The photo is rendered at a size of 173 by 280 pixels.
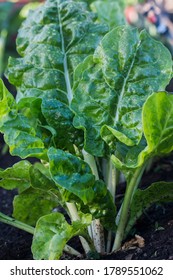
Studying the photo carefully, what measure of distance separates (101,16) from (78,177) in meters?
0.92

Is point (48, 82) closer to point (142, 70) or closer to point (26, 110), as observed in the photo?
point (26, 110)

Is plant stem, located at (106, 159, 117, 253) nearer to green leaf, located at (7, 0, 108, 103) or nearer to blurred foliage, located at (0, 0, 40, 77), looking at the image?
green leaf, located at (7, 0, 108, 103)

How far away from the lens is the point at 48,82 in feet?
5.80

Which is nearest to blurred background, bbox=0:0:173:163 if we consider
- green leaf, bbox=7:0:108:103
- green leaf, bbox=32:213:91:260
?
green leaf, bbox=7:0:108:103

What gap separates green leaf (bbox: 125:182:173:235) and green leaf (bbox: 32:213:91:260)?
197 millimetres

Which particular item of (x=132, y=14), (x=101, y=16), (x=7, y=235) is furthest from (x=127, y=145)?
(x=132, y=14)

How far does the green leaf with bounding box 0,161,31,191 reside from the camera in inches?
63.1

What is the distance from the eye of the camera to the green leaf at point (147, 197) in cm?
161

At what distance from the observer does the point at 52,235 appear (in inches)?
58.7

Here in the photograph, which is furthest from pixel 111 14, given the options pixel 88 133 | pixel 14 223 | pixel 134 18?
pixel 134 18

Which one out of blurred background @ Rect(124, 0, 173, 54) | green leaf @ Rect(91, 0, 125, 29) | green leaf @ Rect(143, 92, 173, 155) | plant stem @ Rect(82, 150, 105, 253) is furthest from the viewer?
blurred background @ Rect(124, 0, 173, 54)

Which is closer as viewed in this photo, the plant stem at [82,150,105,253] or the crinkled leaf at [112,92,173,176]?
the crinkled leaf at [112,92,173,176]

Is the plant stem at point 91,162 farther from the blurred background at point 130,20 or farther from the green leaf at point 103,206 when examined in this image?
the blurred background at point 130,20

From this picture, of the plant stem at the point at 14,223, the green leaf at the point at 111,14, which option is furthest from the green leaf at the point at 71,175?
the green leaf at the point at 111,14
